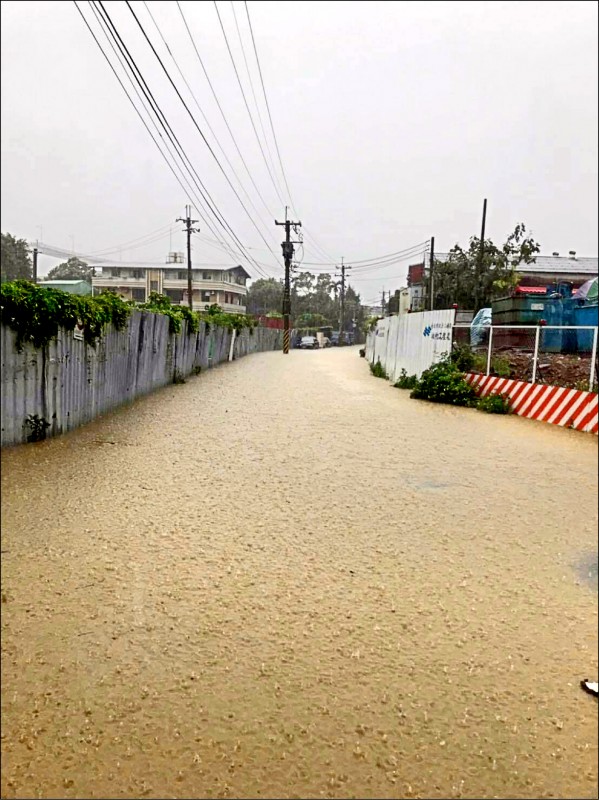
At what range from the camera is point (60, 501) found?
1026 mm

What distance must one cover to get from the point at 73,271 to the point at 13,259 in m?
1.46

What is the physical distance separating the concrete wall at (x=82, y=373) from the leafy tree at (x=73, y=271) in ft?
0.89

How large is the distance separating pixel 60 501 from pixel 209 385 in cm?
193

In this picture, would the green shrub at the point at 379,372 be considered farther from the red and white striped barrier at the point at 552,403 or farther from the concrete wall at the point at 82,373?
the red and white striped barrier at the point at 552,403

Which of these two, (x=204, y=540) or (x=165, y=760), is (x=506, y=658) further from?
(x=204, y=540)

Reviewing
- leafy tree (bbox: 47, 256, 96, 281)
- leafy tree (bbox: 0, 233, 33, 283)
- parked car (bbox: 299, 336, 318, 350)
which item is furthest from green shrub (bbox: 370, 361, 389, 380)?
parked car (bbox: 299, 336, 318, 350)

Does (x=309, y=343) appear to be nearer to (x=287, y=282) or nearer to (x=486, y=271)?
(x=287, y=282)

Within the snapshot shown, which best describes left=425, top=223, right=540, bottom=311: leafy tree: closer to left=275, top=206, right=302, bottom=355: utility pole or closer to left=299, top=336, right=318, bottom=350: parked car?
left=275, top=206, right=302, bottom=355: utility pole

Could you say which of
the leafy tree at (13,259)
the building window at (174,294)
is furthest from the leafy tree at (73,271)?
the leafy tree at (13,259)

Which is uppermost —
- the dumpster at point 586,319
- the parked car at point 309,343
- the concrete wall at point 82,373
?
the parked car at point 309,343

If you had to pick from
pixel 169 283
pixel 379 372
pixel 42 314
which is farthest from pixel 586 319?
pixel 379 372

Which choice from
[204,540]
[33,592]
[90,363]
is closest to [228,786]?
[33,592]

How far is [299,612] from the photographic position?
1366mm

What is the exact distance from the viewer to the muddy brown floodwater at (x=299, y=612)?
85 centimetres
